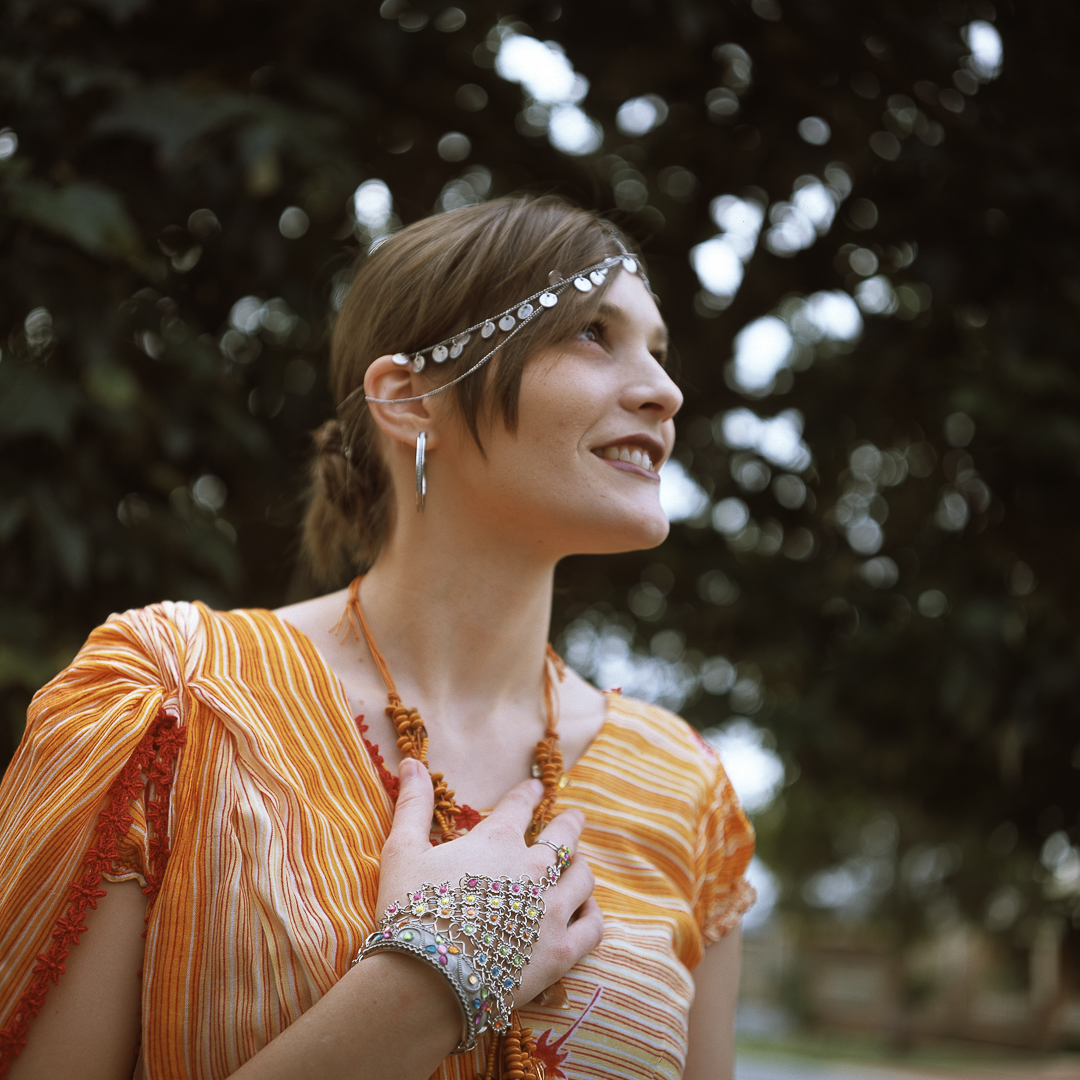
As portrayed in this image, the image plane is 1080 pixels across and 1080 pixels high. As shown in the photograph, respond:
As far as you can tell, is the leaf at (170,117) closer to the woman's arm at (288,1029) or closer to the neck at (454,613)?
the neck at (454,613)

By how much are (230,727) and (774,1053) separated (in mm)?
19928

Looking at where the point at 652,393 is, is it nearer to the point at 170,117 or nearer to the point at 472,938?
the point at 472,938

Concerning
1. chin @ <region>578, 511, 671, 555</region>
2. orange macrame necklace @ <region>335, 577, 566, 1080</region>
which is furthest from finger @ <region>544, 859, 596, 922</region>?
chin @ <region>578, 511, 671, 555</region>

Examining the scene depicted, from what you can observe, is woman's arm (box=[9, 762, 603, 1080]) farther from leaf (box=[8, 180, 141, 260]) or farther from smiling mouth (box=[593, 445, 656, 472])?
leaf (box=[8, 180, 141, 260])

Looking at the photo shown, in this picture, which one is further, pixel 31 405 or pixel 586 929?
pixel 31 405

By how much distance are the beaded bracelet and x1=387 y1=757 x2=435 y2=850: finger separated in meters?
0.10

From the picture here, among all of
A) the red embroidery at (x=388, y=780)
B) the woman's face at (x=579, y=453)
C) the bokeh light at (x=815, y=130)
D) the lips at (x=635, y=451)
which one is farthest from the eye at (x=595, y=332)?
the bokeh light at (x=815, y=130)

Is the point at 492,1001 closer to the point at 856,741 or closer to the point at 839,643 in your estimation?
the point at 839,643

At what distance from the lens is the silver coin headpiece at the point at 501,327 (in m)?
1.64

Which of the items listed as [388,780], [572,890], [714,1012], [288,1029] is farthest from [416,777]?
[714,1012]

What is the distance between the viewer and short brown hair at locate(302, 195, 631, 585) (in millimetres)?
1634

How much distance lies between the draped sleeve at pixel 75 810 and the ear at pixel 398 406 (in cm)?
51

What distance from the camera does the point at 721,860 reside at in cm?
184

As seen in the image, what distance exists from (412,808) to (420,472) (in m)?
0.50
